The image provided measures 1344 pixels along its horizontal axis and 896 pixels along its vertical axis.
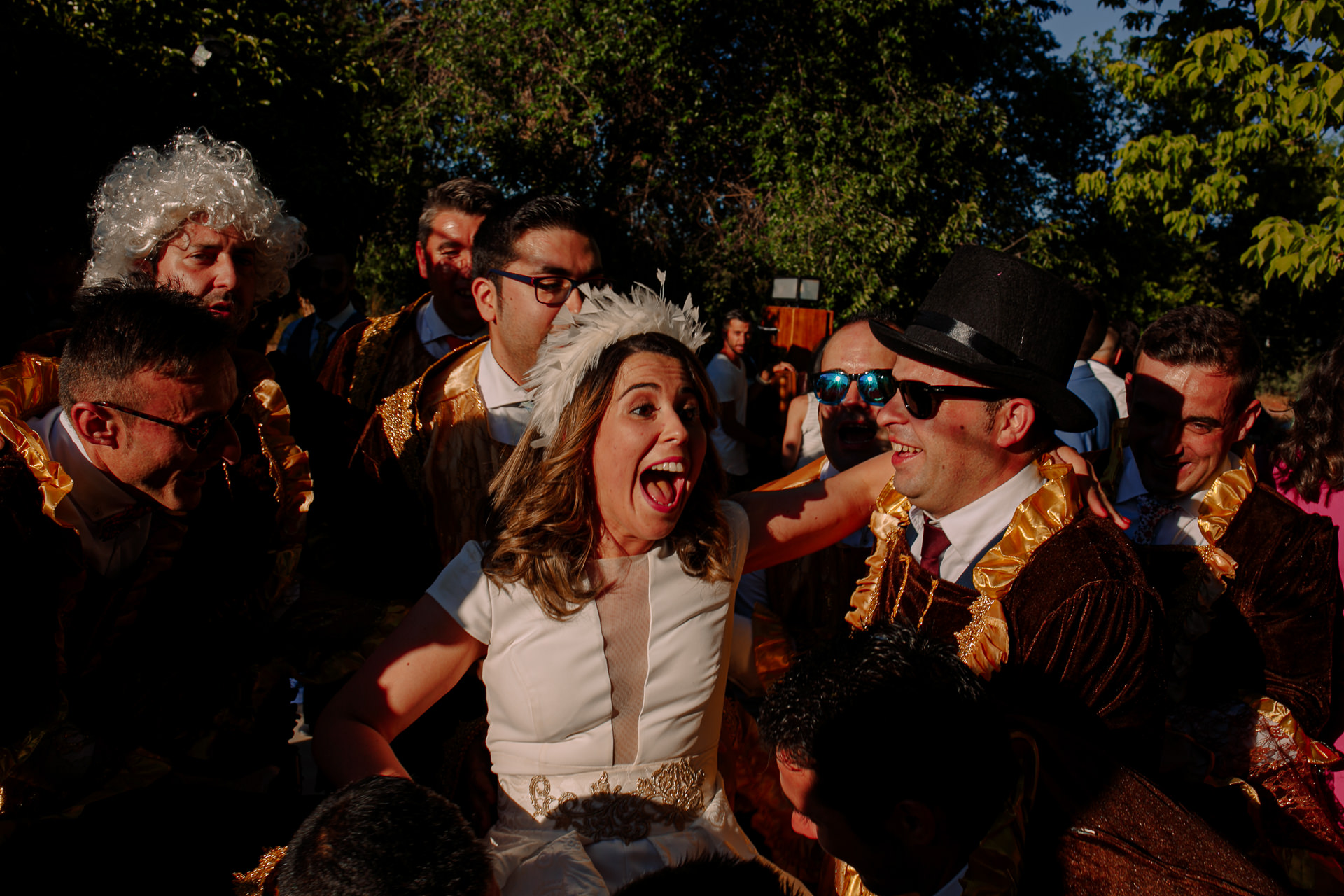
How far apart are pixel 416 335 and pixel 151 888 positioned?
245 centimetres

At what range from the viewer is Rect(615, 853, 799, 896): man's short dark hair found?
1.38 meters

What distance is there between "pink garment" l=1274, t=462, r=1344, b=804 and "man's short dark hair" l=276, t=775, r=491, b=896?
2876mm

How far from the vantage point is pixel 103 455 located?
7.12 feet

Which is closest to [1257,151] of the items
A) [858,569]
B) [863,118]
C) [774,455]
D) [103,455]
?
[863,118]

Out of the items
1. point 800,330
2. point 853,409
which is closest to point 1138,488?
point 853,409

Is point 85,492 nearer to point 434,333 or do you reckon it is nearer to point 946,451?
point 434,333

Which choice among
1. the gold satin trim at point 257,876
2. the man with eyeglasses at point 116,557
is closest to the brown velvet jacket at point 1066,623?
the gold satin trim at point 257,876

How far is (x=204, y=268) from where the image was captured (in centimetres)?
282

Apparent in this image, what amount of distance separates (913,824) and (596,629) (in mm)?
885

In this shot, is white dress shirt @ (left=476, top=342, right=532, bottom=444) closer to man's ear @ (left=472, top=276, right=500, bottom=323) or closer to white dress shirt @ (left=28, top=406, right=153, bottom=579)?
man's ear @ (left=472, top=276, right=500, bottom=323)

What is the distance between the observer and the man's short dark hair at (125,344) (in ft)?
6.99

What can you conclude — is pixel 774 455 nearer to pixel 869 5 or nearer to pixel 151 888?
pixel 151 888

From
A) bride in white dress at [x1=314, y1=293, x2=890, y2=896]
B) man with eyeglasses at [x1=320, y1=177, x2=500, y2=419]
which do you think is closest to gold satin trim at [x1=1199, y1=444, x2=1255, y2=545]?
bride in white dress at [x1=314, y1=293, x2=890, y2=896]

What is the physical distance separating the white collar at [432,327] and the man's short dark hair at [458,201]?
19.2 inches
